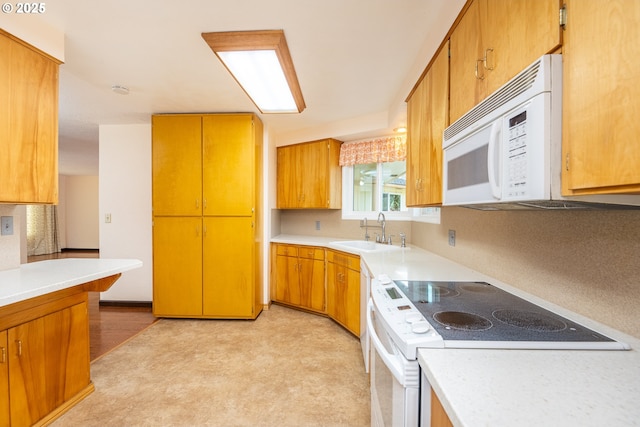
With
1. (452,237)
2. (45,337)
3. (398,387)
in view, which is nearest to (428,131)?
(452,237)

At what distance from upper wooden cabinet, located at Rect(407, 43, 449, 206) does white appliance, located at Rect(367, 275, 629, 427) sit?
66 centimetres

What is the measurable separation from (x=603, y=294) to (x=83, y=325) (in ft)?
8.86

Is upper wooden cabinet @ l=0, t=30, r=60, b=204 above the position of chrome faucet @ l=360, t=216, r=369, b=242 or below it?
above

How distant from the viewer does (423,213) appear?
9.44 ft

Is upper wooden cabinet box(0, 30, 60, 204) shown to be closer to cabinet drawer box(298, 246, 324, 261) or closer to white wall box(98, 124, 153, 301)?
white wall box(98, 124, 153, 301)

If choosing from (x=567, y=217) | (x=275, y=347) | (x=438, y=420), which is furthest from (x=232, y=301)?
(x=567, y=217)

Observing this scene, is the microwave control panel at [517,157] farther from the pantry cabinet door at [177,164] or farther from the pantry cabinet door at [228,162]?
the pantry cabinet door at [177,164]

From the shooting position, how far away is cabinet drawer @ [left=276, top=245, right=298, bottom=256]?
3.47 m

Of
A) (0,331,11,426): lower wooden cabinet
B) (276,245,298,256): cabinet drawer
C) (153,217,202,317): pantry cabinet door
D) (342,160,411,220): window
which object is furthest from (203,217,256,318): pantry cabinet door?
(0,331,11,426): lower wooden cabinet

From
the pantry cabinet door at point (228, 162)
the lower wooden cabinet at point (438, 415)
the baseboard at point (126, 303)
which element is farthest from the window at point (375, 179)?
the baseboard at point (126, 303)

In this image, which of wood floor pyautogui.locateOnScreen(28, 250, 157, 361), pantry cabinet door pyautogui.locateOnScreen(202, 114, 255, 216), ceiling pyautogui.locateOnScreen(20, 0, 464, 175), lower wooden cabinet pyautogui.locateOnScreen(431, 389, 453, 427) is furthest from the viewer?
pantry cabinet door pyautogui.locateOnScreen(202, 114, 255, 216)

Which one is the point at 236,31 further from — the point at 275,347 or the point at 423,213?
the point at 275,347

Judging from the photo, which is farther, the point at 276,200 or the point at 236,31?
the point at 276,200

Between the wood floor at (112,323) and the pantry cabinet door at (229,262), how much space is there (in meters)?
0.86
